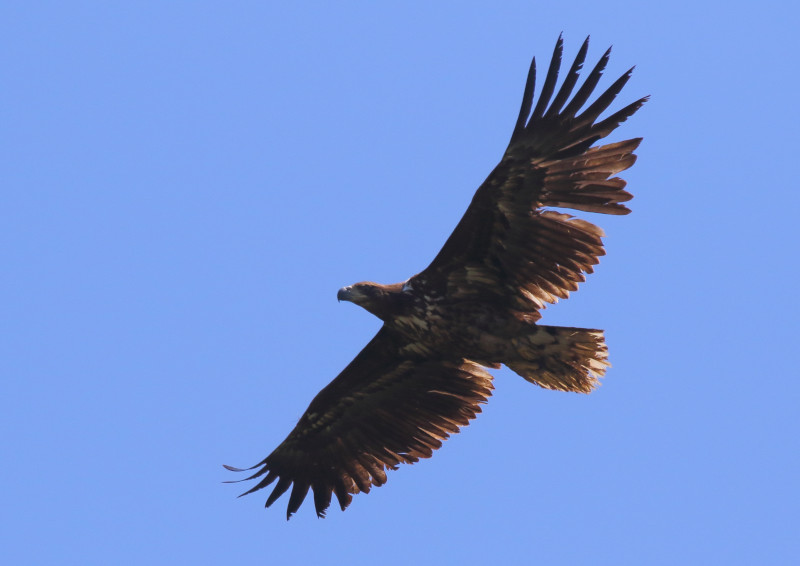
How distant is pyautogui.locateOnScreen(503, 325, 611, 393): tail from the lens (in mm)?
12273

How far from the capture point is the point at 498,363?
42.7 ft

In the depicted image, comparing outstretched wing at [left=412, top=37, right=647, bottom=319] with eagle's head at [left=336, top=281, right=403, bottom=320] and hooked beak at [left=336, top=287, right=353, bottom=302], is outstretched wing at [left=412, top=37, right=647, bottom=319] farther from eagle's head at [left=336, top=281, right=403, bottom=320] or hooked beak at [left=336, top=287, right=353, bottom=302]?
hooked beak at [left=336, top=287, right=353, bottom=302]

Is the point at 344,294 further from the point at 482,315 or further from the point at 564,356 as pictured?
the point at 564,356

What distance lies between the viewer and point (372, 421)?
13.9m

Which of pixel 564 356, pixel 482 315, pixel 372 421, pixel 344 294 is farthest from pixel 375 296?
pixel 564 356

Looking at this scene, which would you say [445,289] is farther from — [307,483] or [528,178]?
[307,483]

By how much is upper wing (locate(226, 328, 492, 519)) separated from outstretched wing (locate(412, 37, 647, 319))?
1.31 meters

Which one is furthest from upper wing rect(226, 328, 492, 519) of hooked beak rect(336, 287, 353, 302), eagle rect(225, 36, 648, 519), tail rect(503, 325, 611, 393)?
tail rect(503, 325, 611, 393)

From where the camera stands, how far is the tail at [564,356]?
1227cm

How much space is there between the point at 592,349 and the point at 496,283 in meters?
1.15

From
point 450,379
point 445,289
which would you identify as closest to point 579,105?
point 445,289

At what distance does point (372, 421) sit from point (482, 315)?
2211 millimetres

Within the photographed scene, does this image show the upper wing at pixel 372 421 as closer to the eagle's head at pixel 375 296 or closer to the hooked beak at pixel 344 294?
the eagle's head at pixel 375 296

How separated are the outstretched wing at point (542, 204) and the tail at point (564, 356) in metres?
0.28
